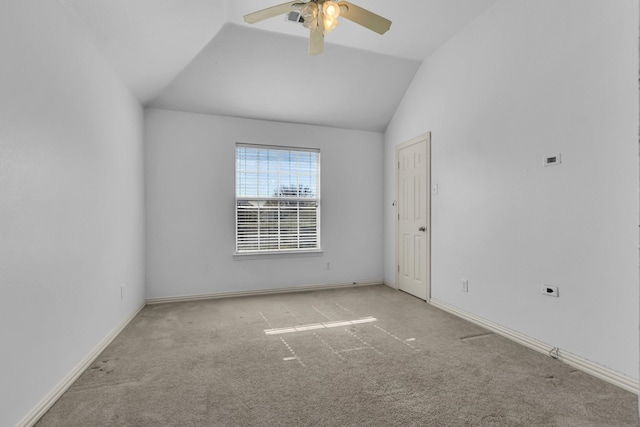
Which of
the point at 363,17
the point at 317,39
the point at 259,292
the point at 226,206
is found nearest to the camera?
the point at 363,17

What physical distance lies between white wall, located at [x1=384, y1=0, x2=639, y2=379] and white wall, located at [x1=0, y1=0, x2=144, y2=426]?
3.39m

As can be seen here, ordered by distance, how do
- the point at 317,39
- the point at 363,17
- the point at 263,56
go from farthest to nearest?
1. the point at 263,56
2. the point at 317,39
3. the point at 363,17

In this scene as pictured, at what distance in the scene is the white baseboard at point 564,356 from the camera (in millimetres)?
2035

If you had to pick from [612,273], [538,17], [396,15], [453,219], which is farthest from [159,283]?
[538,17]

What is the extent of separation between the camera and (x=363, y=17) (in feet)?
7.22

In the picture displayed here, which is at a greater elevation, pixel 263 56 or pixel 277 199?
pixel 263 56

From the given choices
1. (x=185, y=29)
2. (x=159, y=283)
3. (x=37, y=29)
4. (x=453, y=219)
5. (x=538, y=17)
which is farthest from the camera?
(x=159, y=283)

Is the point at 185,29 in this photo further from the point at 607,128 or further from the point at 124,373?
the point at 607,128

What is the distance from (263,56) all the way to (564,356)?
3.90 meters

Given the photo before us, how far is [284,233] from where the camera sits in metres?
4.71

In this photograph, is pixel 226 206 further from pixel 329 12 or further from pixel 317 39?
pixel 329 12

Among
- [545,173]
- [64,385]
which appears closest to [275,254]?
[64,385]

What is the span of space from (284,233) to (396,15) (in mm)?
2988

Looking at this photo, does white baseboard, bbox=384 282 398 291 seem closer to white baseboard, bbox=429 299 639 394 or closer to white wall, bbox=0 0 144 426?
white baseboard, bbox=429 299 639 394
